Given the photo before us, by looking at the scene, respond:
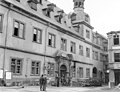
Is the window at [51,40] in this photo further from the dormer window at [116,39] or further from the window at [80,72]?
the dormer window at [116,39]

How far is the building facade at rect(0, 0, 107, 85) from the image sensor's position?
23.5 metres

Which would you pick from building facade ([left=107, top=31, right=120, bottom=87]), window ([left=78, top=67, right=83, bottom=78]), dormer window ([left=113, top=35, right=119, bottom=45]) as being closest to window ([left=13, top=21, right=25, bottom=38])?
window ([left=78, top=67, right=83, bottom=78])

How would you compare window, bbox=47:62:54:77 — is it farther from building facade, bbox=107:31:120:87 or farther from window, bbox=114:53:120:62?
window, bbox=114:53:120:62

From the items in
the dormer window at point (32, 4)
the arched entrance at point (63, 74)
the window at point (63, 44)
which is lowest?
the arched entrance at point (63, 74)

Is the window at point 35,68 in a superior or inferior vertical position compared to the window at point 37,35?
inferior

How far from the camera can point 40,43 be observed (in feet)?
92.7

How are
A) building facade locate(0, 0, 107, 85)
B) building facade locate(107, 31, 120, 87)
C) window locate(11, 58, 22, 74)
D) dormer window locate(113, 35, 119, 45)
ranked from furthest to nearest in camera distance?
dormer window locate(113, 35, 119, 45) → building facade locate(107, 31, 120, 87) → window locate(11, 58, 22, 74) → building facade locate(0, 0, 107, 85)

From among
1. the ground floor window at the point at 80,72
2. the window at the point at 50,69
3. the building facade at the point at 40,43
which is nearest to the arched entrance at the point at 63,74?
the building facade at the point at 40,43

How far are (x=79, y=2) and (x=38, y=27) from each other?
745 inches

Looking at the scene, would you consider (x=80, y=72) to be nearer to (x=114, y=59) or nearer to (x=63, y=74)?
(x=63, y=74)

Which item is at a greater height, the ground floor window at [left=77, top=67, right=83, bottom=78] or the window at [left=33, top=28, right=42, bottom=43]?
the window at [left=33, top=28, right=42, bottom=43]

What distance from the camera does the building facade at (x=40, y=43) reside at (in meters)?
23.5

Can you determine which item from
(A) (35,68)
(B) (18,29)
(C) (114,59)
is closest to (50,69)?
(A) (35,68)

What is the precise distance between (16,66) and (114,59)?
2222 cm
